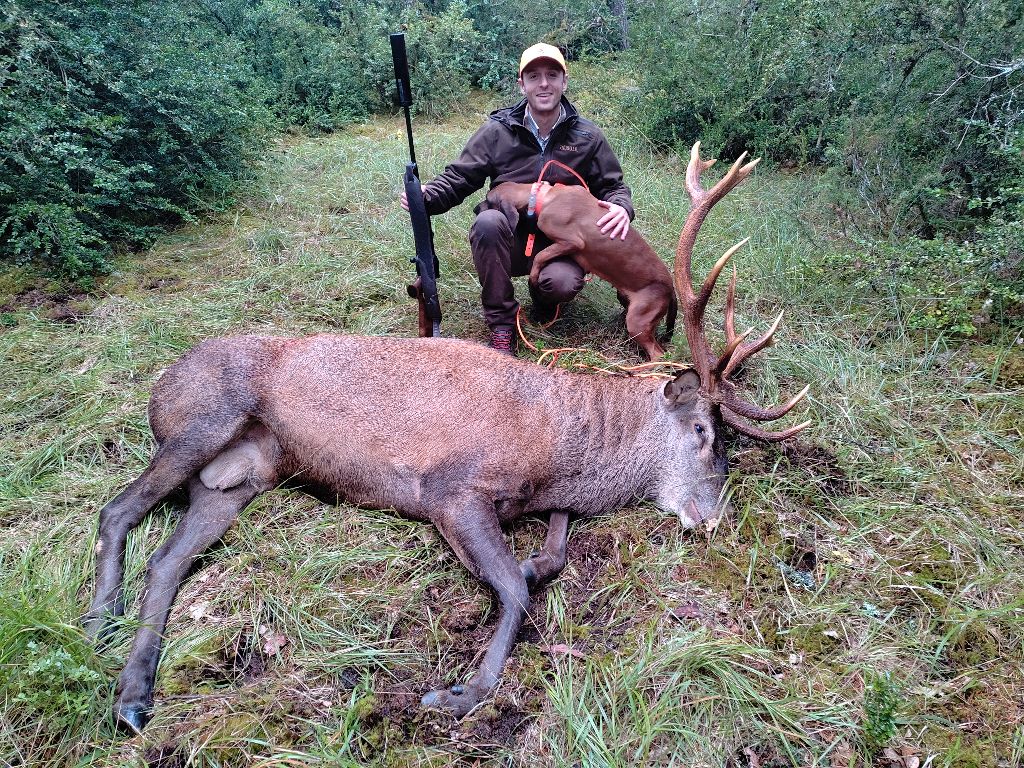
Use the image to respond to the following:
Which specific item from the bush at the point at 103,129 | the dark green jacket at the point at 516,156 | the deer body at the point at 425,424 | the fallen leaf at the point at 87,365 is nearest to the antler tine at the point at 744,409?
the deer body at the point at 425,424

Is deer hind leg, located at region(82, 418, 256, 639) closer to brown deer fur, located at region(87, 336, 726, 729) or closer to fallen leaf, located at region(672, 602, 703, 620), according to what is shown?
brown deer fur, located at region(87, 336, 726, 729)

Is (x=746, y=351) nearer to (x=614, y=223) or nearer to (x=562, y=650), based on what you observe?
(x=614, y=223)

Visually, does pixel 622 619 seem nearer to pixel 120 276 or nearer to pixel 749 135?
pixel 120 276

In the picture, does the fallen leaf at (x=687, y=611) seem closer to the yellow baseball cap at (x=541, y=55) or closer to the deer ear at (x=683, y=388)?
the deer ear at (x=683, y=388)

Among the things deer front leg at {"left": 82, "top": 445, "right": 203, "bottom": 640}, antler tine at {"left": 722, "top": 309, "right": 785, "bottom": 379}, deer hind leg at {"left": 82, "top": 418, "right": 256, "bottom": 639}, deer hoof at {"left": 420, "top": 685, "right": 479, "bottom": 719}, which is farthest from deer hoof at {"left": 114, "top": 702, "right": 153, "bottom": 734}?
antler tine at {"left": 722, "top": 309, "right": 785, "bottom": 379}

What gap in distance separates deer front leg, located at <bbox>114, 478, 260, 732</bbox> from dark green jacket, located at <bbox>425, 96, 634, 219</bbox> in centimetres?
275

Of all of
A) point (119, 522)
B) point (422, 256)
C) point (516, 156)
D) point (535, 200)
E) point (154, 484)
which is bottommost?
point (119, 522)

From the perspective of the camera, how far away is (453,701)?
270cm

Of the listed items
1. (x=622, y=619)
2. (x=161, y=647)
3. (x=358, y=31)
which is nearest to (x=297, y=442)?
(x=161, y=647)

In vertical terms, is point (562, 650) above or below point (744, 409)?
below

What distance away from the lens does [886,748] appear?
2.44 meters

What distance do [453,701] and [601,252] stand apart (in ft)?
10.8

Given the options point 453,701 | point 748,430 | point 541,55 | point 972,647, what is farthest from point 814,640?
point 541,55

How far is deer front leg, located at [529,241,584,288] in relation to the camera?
479cm
